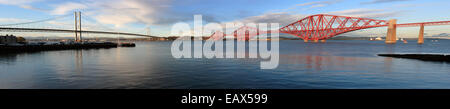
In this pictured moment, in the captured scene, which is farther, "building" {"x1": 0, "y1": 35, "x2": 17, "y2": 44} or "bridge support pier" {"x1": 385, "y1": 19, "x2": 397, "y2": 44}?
"bridge support pier" {"x1": 385, "y1": 19, "x2": 397, "y2": 44}

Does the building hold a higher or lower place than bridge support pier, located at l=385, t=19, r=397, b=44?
lower

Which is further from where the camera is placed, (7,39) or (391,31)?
(391,31)

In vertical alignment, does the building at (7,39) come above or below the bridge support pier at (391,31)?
below

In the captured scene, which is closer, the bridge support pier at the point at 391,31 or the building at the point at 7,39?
the building at the point at 7,39

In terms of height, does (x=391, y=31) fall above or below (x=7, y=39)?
above
